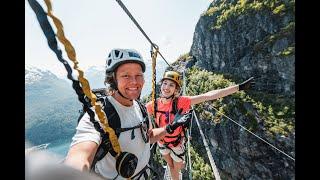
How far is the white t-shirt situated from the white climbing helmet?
13.3 inches

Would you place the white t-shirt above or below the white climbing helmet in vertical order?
below

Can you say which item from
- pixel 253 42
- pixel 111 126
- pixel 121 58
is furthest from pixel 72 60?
pixel 253 42

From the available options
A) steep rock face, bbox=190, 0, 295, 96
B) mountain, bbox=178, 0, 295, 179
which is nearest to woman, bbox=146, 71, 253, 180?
mountain, bbox=178, 0, 295, 179

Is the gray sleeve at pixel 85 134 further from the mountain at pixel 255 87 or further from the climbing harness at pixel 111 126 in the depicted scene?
the mountain at pixel 255 87

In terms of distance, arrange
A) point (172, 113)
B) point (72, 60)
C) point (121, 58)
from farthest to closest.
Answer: point (172, 113) < point (121, 58) < point (72, 60)

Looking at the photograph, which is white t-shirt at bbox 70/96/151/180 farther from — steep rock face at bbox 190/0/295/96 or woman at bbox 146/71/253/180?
steep rock face at bbox 190/0/295/96

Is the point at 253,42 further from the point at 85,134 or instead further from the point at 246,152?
the point at 85,134

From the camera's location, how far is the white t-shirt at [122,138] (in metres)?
2.00

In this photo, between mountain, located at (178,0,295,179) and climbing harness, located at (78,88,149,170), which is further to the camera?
mountain, located at (178,0,295,179)

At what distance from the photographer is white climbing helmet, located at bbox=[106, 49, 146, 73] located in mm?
2643

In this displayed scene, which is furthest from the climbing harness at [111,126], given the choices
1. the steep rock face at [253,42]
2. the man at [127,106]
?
the steep rock face at [253,42]

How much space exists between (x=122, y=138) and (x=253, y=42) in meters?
49.4

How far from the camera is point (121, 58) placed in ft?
8.68
